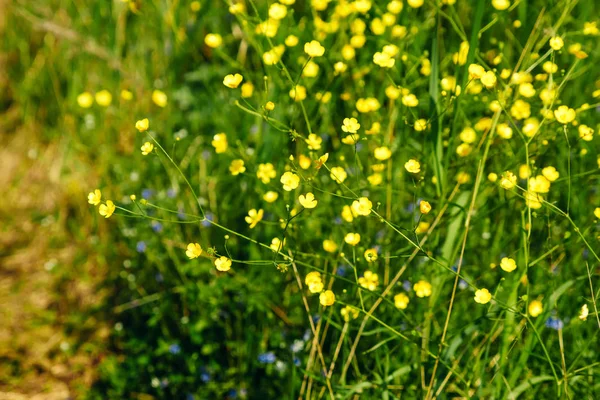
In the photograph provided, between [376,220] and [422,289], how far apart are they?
389 mm

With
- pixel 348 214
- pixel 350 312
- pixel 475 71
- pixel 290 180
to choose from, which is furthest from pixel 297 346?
pixel 475 71

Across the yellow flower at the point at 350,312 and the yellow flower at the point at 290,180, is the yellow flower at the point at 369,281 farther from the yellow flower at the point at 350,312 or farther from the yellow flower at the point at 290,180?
the yellow flower at the point at 290,180

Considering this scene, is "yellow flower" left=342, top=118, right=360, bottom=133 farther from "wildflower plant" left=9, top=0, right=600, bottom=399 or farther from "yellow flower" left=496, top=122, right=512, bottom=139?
"yellow flower" left=496, top=122, right=512, bottom=139

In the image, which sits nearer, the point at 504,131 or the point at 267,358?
the point at 504,131

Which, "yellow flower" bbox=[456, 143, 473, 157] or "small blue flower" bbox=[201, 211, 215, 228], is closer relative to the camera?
"yellow flower" bbox=[456, 143, 473, 157]

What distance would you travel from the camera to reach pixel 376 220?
1958mm

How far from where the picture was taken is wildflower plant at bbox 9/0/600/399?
1581 millimetres

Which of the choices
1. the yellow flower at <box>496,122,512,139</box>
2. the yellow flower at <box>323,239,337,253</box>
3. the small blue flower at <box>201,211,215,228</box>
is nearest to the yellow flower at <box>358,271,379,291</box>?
the yellow flower at <box>323,239,337,253</box>

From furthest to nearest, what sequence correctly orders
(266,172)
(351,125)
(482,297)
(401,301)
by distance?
(266,172)
(401,301)
(351,125)
(482,297)

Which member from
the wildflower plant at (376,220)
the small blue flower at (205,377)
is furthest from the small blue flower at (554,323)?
the small blue flower at (205,377)

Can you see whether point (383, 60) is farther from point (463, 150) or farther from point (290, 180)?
A: point (290, 180)

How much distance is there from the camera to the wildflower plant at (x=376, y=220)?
1.58 metres

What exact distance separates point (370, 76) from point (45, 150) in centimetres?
161

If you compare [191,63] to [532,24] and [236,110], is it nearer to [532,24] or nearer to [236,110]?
[236,110]
